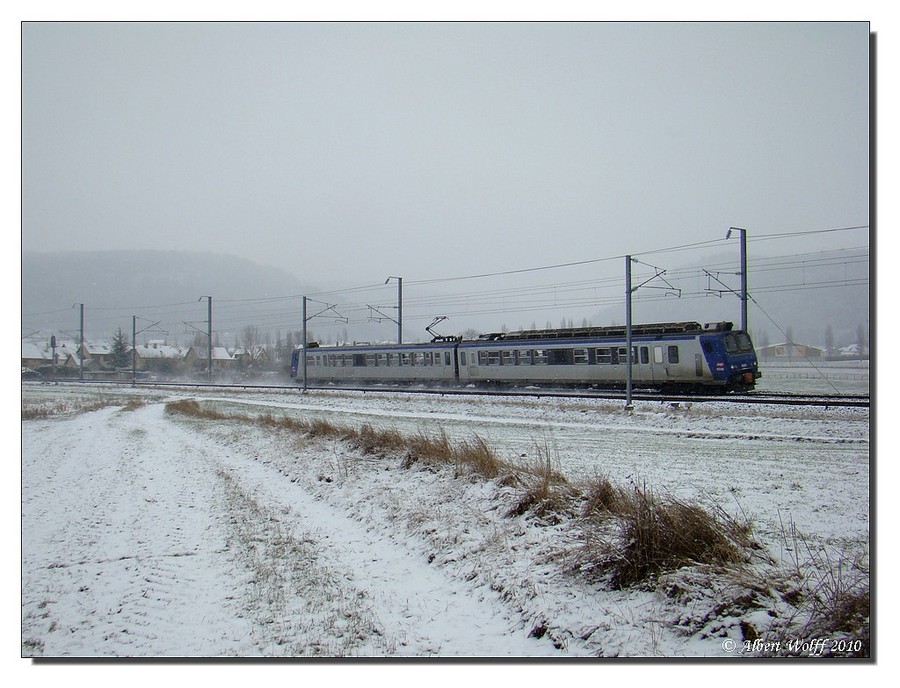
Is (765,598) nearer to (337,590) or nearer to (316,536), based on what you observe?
(337,590)

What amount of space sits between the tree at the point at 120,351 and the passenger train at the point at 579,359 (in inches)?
692

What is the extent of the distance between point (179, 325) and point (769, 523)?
1113 inches

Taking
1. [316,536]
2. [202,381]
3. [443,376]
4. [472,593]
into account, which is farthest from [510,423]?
[202,381]

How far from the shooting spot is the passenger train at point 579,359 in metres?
24.6

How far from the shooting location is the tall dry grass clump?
16.3 ft

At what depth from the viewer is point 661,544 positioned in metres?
5.12

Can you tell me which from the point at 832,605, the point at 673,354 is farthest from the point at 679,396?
the point at 832,605

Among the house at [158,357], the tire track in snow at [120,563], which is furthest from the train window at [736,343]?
the house at [158,357]

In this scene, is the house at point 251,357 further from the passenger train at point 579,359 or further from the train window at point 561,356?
the train window at point 561,356

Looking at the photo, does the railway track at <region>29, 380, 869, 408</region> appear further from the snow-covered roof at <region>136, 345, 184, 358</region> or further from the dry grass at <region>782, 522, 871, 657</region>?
the dry grass at <region>782, 522, 871, 657</region>

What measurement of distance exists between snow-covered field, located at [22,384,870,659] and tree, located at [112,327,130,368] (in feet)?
35.4

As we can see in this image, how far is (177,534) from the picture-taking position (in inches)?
288

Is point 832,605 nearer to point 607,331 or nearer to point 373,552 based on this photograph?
point 373,552

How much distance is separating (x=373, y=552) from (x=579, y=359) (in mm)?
23512
